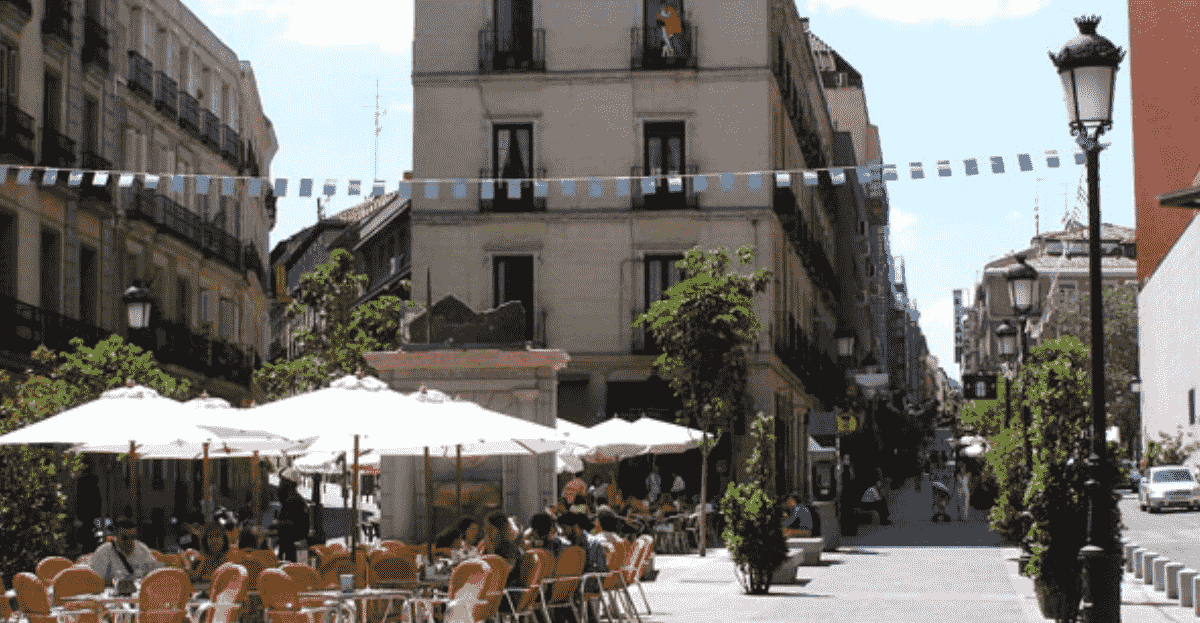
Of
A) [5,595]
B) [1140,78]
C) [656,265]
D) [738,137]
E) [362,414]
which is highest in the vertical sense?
[1140,78]

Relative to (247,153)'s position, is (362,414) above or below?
below

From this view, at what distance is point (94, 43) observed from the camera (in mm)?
39812

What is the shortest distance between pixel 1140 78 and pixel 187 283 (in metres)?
47.8

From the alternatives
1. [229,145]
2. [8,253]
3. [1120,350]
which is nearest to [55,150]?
[8,253]

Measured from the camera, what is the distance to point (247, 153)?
192ft

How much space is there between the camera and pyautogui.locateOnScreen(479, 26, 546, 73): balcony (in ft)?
139

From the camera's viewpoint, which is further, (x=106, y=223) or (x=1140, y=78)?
(x=1140, y=78)

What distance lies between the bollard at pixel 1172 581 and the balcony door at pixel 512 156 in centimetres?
2358

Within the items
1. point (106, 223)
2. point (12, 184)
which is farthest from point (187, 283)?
point (12, 184)

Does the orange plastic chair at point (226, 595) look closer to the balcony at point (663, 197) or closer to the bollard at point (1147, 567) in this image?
the bollard at point (1147, 567)

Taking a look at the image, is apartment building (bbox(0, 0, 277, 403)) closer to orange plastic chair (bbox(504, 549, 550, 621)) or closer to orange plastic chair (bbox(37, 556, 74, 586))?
orange plastic chair (bbox(37, 556, 74, 586))

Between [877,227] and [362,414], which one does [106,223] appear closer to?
[362,414]

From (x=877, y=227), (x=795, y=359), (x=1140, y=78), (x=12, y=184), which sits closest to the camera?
(x=12, y=184)

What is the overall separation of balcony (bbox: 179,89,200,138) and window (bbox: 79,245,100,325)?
27.5 feet
